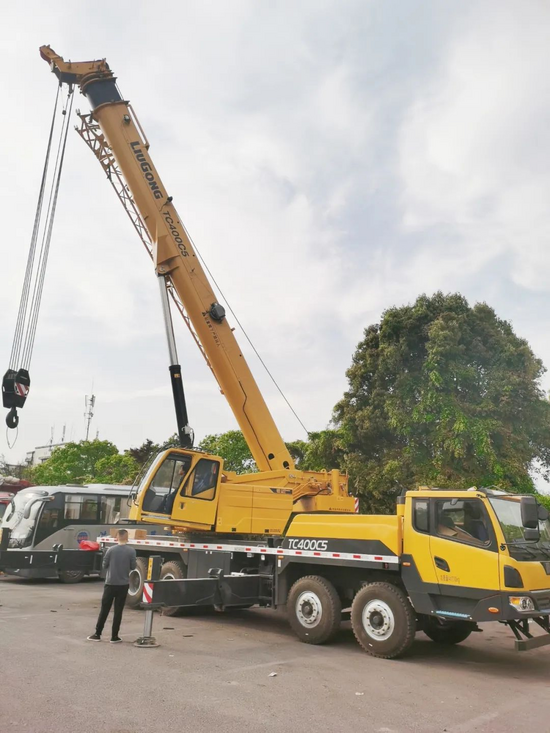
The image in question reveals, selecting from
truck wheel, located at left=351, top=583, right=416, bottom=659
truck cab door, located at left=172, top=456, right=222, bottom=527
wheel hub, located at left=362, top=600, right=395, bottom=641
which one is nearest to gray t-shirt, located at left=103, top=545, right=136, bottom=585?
truck cab door, located at left=172, top=456, right=222, bottom=527

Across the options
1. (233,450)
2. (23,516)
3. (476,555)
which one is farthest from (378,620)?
(233,450)

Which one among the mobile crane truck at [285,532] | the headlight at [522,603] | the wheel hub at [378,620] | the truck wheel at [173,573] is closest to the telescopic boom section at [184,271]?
the mobile crane truck at [285,532]

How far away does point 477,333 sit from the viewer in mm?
24422

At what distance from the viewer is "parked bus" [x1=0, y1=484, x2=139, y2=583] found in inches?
720

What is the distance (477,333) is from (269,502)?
1500 cm

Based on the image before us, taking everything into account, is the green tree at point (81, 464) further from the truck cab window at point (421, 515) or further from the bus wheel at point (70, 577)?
the truck cab window at point (421, 515)

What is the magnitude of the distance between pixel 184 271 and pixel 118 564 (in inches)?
267

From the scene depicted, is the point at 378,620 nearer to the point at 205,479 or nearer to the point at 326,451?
the point at 205,479

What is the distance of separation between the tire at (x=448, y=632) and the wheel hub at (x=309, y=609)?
165 cm

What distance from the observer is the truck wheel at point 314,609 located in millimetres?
9484

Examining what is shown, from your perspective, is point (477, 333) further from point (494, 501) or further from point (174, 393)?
point (494, 501)

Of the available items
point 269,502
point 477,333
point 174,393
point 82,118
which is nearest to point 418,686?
point 269,502

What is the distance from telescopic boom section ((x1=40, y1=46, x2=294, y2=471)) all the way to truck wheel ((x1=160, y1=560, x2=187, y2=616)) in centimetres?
264

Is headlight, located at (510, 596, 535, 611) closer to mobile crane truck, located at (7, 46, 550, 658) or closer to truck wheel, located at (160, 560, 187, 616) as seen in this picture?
mobile crane truck, located at (7, 46, 550, 658)
